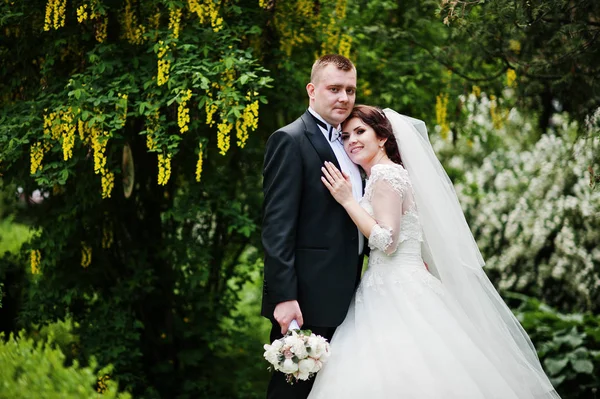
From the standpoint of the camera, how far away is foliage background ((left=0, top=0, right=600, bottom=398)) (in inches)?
166

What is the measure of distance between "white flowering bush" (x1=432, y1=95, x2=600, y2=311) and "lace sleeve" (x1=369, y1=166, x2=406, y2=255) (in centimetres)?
337

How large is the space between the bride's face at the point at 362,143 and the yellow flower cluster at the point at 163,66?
1.28 meters

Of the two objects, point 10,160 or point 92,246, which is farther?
point 92,246

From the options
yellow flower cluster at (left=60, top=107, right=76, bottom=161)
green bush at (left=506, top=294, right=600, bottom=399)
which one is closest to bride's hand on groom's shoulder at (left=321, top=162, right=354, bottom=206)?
yellow flower cluster at (left=60, top=107, right=76, bottom=161)

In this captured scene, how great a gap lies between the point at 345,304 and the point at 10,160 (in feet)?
7.84

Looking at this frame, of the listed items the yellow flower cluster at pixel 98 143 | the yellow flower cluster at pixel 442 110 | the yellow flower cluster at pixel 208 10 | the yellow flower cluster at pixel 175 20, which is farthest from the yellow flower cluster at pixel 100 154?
the yellow flower cluster at pixel 442 110

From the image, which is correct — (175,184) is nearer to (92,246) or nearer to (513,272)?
(92,246)

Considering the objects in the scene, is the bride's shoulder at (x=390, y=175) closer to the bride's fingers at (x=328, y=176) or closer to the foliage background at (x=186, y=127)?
the bride's fingers at (x=328, y=176)

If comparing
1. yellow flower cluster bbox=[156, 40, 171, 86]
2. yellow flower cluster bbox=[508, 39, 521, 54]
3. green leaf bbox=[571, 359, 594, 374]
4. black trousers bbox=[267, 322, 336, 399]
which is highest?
yellow flower cluster bbox=[508, 39, 521, 54]

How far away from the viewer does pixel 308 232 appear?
3387 millimetres

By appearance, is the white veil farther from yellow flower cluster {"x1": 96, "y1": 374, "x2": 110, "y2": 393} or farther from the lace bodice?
yellow flower cluster {"x1": 96, "y1": 374, "x2": 110, "y2": 393}

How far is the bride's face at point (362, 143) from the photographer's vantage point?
3512 mm

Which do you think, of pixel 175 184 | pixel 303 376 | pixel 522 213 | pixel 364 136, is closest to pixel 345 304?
pixel 303 376

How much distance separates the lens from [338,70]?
3.44 metres
